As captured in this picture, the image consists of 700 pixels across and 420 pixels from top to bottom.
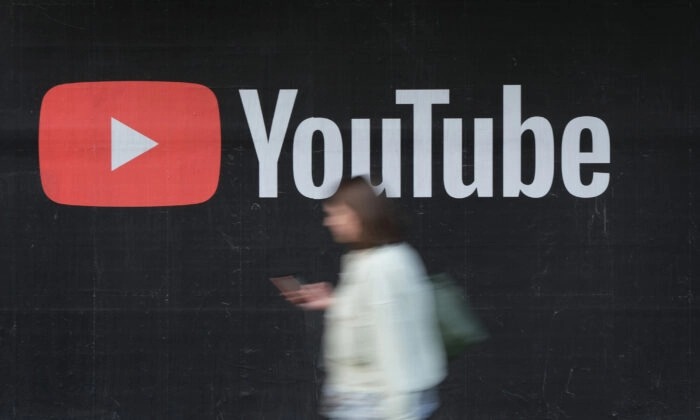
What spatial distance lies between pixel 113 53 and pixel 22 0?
2.24ft

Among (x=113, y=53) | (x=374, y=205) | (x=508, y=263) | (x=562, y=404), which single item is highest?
(x=113, y=53)

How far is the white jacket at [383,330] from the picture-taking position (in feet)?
11.4

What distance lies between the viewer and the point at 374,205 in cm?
369

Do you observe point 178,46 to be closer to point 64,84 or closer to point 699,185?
point 64,84

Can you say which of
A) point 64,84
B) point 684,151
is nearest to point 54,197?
point 64,84

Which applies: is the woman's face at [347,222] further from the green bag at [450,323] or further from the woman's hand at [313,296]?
the green bag at [450,323]

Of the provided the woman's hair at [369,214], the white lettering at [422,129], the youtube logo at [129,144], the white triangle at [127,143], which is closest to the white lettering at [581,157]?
the white lettering at [422,129]

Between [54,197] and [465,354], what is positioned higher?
[54,197]

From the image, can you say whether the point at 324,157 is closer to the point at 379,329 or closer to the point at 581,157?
the point at 581,157

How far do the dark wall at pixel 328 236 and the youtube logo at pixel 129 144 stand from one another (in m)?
0.08

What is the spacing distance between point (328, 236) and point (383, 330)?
2.93 metres

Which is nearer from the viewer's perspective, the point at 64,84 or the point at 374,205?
the point at 374,205

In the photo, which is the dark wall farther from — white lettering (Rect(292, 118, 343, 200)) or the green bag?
the green bag

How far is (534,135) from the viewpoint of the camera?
251 inches
